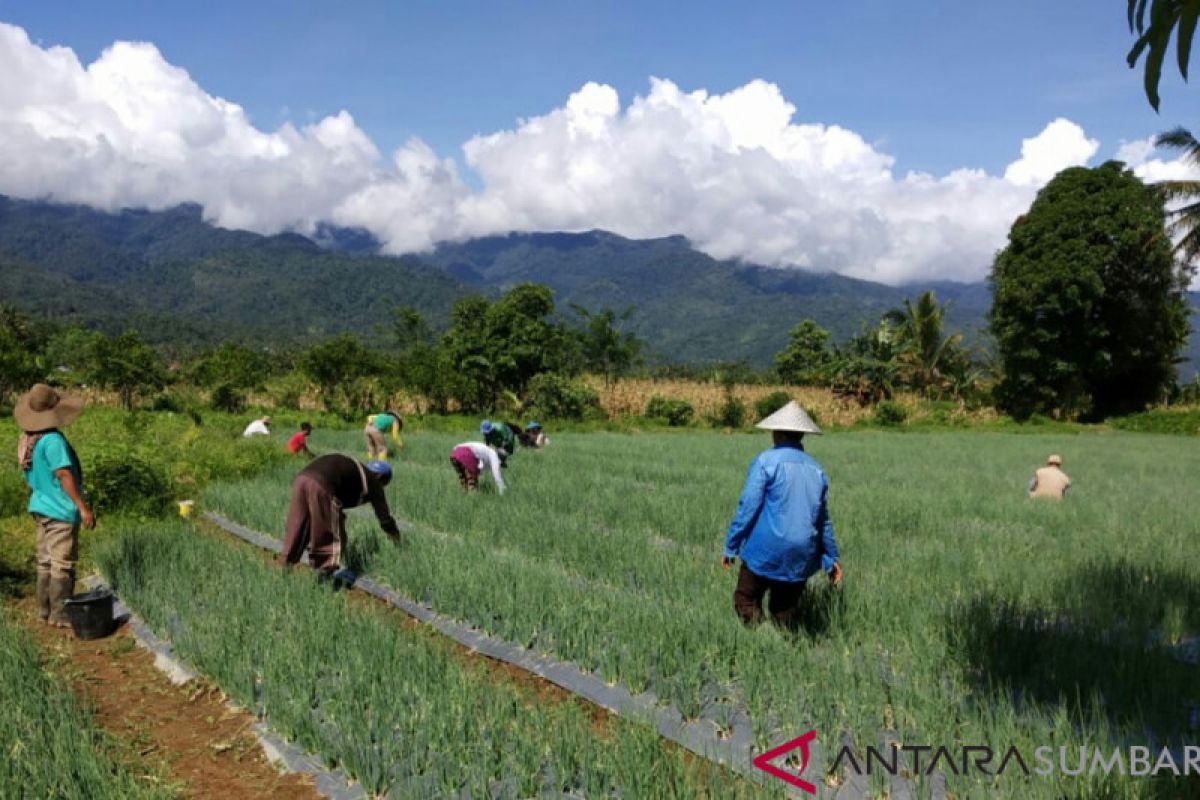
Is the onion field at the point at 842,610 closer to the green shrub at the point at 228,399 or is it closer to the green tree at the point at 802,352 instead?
the green shrub at the point at 228,399

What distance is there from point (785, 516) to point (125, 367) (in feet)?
63.1

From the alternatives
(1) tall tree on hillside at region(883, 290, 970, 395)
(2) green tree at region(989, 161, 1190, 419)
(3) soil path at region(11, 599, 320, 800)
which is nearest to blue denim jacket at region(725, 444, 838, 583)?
(3) soil path at region(11, 599, 320, 800)

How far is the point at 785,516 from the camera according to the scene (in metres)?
3.42

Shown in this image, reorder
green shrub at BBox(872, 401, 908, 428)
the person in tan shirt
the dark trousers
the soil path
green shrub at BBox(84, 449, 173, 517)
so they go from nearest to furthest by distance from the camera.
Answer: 1. the soil path
2. the dark trousers
3. green shrub at BBox(84, 449, 173, 517)
4. the person in tan shirt
5. green shrub at BBox(872, 401, 908, 428)

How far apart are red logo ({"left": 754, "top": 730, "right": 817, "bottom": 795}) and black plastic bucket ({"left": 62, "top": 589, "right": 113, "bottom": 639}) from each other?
400cm

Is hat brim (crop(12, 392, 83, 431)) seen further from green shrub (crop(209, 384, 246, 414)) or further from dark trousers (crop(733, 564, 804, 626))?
green shrub (crop(209, 384, 246, 414))

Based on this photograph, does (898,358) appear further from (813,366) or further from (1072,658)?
(1072,658)

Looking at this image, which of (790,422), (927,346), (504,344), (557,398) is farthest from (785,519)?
(927,346)

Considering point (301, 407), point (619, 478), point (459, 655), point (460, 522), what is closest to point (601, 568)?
point (459, 655)

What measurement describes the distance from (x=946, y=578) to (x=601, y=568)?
241cm

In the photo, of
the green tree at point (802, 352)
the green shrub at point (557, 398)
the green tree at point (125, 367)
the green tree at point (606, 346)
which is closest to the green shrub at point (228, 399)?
the green tree at point (125, 367)

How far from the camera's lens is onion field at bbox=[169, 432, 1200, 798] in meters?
2.71

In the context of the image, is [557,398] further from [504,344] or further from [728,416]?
[728,416]

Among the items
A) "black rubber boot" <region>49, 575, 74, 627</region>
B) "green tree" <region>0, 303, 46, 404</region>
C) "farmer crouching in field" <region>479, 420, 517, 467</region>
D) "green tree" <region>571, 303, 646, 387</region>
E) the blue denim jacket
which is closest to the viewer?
the blue denim jacket
